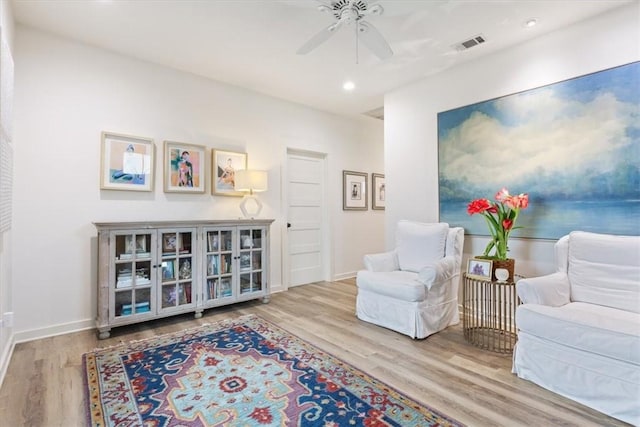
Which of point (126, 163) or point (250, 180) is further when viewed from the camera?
point (250, 180)

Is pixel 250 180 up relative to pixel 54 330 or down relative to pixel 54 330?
up

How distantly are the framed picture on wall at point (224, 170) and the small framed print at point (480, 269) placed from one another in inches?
107

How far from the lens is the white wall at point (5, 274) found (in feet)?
6.91

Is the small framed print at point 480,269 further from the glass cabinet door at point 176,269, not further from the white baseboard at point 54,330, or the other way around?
the white baseboard at point 54,330

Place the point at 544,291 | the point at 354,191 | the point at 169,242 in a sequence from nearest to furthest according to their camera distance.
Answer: the point at 544,291 → the point at 169,242 → the point at 354,191

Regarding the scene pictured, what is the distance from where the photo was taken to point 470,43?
9.68ft

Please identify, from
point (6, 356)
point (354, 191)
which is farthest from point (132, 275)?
point (354, 191)

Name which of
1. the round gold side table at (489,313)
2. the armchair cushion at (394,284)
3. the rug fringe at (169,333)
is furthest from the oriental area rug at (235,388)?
the round gold side table at (489,313)

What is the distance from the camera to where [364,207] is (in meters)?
5.49

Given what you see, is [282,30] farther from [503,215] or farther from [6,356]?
[6,356]

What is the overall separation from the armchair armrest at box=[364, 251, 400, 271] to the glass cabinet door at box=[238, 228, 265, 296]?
127cm

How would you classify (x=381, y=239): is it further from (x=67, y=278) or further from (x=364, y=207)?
(x=67, y=278)

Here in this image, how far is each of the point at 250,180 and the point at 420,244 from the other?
2.02 metres

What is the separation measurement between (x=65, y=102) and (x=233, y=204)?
187cm
